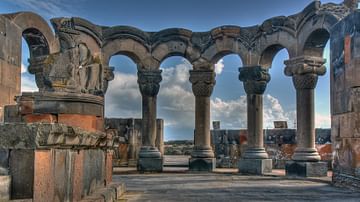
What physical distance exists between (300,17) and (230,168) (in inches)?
235

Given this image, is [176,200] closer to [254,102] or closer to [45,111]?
[45,111]

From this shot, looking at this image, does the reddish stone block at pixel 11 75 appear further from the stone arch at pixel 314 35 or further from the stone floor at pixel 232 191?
the stone arch at pixel 314 35

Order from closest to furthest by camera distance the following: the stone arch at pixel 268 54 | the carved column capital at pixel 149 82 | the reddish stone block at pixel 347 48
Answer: the reddish stone block at pixel 347 48 → the stone arch at pixel 268 54 → the carved column capital at pixel 149 82

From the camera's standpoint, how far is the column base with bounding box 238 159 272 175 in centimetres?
1350

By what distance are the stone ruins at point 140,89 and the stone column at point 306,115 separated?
0.03 metres

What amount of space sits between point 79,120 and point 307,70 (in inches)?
290

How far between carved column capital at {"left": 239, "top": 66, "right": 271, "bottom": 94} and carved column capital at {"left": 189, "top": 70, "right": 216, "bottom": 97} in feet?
3.66

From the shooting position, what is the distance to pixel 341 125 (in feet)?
31.8

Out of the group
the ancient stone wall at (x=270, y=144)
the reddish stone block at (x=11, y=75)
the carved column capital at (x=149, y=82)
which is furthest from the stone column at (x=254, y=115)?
the reddish stone block at (x=11, y=75)

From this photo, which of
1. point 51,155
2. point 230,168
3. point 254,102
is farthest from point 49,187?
point 230,168

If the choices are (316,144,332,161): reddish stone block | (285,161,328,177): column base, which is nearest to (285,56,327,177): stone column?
(285,161,328,177): column base

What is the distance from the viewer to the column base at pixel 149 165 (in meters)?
14.2

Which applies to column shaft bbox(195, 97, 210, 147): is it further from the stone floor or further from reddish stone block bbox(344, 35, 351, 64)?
reddish stone block bbox(344, 35, 351, 64)

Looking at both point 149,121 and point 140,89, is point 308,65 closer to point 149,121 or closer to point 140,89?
point 149,121
